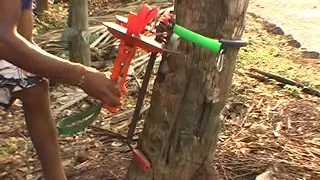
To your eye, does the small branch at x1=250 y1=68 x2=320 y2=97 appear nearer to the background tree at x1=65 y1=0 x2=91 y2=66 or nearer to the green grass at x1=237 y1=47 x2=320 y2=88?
the green grass at x1=237 y1=47 x2=320 y2=88

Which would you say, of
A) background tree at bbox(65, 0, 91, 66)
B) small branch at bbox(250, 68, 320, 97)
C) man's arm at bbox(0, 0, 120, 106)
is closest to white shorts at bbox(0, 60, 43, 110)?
man's arm at bbox(0, 0, 120, 106)

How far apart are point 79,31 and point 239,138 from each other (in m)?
1.39

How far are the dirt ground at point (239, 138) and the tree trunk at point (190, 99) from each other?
0.26 m

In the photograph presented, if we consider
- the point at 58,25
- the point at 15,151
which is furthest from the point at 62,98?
the point at 58,25

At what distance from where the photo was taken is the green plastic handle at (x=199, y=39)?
226 cm

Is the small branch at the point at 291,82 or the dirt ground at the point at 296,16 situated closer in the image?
the small branch at the point at 291,82

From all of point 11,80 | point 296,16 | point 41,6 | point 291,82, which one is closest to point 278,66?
point 291,82

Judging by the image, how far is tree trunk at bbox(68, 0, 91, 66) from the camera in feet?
14.2

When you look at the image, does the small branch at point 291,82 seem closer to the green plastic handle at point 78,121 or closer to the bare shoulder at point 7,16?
the green plastic handle at point 78,121

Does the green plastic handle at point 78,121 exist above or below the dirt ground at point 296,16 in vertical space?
below

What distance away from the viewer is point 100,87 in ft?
7.42

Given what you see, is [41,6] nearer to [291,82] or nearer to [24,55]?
[291,82]

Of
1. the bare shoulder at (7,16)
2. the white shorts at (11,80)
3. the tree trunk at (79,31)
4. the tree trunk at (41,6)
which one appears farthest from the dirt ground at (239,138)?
the tree trunk at (41,6)

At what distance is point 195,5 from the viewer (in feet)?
8.32
